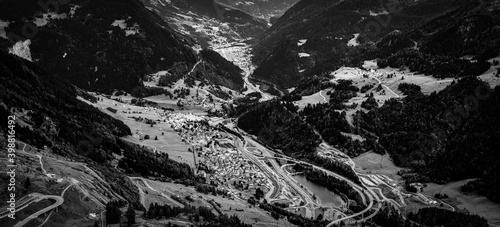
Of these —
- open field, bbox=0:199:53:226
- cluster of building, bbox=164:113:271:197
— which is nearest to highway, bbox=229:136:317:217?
cluster of building, bbox=164:113:271:197

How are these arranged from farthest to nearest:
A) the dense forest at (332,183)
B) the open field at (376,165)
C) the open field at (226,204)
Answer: the open field at (376,165)
the dense forest at (332,183)
the open field at (226,204)

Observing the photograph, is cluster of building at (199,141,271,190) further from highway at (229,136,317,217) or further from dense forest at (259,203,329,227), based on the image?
dense forest at (259,203,329,227)

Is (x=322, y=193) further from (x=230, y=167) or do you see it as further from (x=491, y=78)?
(x=491, y=78)

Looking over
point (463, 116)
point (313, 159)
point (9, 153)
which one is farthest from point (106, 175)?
point (463, 116)

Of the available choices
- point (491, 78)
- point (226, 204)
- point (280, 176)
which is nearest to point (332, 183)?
point (280, 176)

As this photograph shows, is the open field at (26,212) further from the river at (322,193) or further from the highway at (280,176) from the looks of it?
the river at (322,193)

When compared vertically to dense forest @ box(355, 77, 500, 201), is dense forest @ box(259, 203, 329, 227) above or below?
below

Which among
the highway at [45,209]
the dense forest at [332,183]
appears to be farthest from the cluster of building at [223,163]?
the highway at [45,209]
